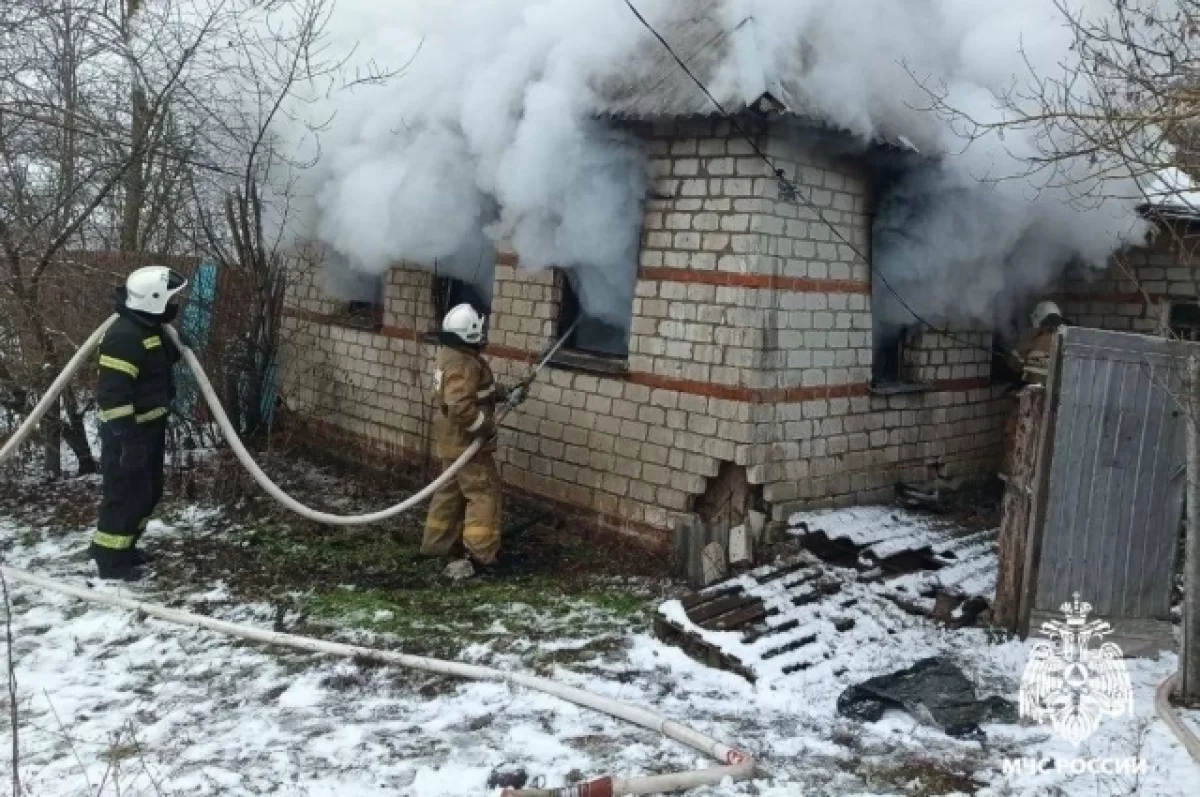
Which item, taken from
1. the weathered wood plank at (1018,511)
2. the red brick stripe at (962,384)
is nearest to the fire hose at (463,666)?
the weathered wood plank at (1018,511)

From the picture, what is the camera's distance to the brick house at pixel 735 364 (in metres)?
7.09

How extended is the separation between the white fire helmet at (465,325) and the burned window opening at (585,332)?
1.14 m

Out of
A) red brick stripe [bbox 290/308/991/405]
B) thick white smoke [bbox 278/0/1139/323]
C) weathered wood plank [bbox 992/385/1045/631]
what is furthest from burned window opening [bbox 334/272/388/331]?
weathered wood plank [bbox 992/385/1045/631]

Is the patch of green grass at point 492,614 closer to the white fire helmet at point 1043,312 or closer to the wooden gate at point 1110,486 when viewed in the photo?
the wooden gate at point 1110,486

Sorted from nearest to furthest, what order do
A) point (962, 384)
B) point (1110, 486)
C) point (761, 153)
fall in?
point (1110, 486), point (761, 153), point (962, 384)

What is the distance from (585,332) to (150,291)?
362 cm

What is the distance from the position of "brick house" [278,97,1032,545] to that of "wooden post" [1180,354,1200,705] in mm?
2780

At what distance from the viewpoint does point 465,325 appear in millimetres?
7320

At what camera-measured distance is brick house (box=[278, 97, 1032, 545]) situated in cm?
709

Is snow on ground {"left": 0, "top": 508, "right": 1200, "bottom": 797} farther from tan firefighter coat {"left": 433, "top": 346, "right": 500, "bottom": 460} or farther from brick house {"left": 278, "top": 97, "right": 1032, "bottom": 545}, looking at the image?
tan firefighter coat {"left": 433, "top": 346, "right": 500, "bottom": 460}

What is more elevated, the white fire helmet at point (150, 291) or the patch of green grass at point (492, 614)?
the white fire helmet at point (150, 291)

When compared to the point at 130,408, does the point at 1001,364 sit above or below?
above

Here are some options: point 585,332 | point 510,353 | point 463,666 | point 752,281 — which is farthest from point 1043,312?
point 463,666

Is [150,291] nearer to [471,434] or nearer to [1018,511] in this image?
[471,434]
